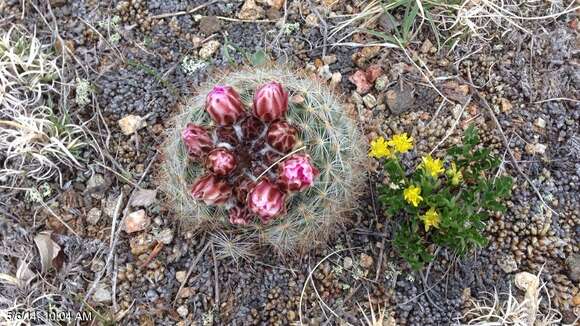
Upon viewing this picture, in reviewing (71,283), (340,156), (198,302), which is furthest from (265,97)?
(71,283)

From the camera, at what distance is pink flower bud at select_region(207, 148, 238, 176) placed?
2332 mm

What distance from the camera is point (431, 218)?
2766 mm

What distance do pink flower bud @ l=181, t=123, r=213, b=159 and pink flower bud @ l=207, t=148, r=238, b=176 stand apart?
2.7 inches

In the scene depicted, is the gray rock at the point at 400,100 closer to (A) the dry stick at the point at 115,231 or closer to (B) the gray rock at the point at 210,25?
(B) the gray rock at the point at 210,25

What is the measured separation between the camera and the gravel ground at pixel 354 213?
9.98 ft

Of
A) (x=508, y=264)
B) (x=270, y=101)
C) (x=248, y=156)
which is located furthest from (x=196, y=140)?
(x=508, y=264)

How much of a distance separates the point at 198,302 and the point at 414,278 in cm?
112

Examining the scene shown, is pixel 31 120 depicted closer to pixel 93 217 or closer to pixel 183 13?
pixel 93 217

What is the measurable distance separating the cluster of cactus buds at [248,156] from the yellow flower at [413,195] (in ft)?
1.72

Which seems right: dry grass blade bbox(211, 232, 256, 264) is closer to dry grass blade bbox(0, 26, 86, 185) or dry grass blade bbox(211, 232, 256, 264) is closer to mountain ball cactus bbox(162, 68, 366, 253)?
mountain ball cactus bbox(162, 68, 366, 253)

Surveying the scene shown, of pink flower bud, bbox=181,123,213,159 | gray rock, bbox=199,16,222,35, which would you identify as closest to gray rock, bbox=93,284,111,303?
pink flower bud, bbox=181,123,213,159

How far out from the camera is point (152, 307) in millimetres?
3035

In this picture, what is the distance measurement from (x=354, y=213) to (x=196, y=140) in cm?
109

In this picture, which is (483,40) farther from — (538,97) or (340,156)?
(340,156)
